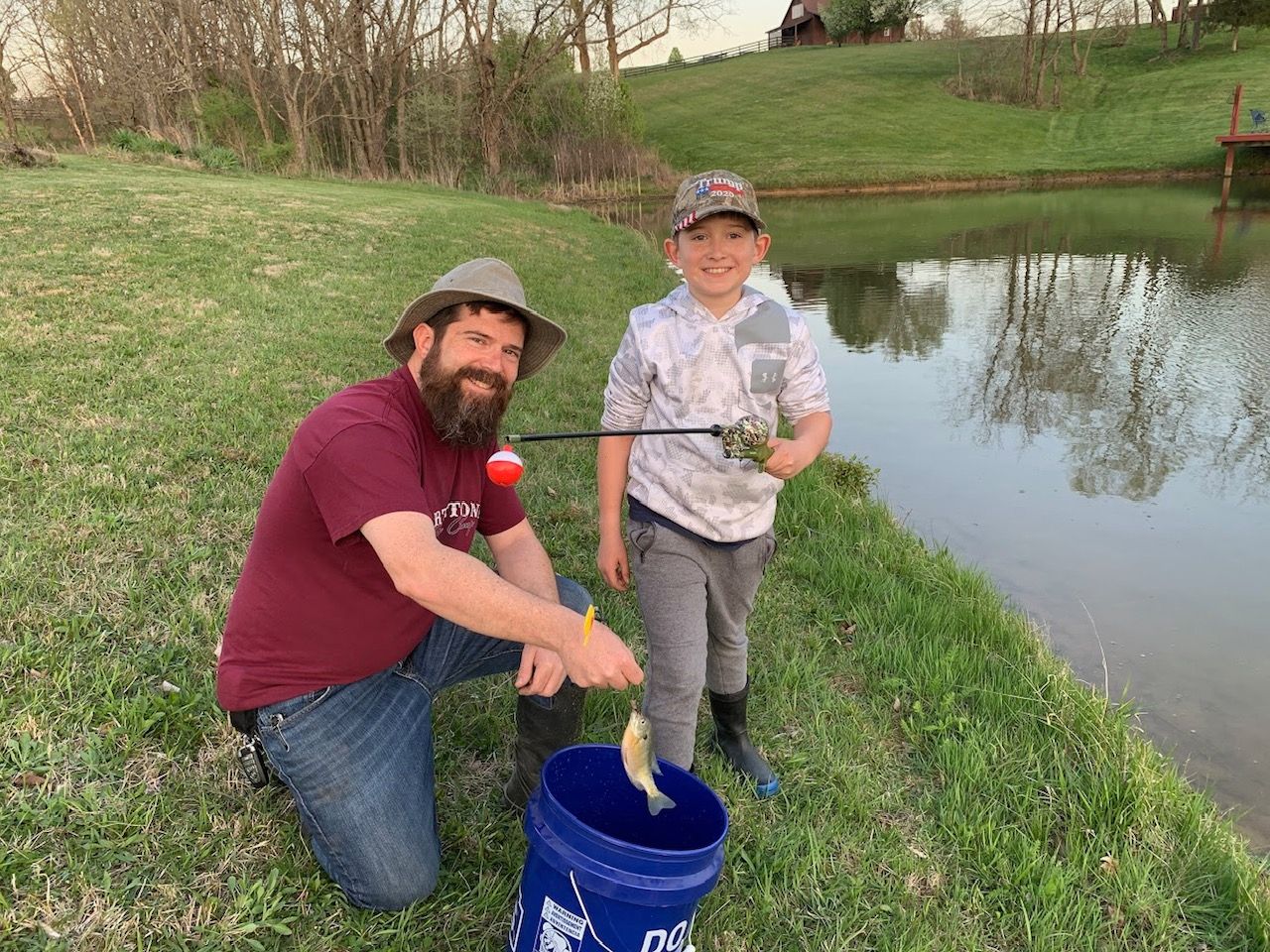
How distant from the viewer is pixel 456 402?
7.78 feet

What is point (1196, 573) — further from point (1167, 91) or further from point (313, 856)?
point (1167, 91)

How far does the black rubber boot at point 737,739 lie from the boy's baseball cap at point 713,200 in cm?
161

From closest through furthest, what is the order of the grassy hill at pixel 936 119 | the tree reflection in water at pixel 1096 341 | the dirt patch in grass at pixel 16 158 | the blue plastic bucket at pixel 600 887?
1. the blue plastic bucket at pixel 600 887
2. the tree reflection in water at pixel 1096 341
3. the dirt patch in grass at pixel 16 158
4. the grassy hill at pixel 936 119

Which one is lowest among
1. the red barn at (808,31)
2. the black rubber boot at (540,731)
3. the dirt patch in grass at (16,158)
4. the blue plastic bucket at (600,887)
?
the black rubber boot at (540,731)

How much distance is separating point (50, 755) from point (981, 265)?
1650cm

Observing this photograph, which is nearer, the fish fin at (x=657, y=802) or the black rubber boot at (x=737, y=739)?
the fish fin at (x=657, y=802)

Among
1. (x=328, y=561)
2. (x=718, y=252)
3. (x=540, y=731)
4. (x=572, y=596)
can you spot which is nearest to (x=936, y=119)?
(x=718, y=252)

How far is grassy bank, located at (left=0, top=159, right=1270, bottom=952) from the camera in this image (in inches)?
84.9

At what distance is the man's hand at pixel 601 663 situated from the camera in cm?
188

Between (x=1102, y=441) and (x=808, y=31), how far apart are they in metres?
82.9

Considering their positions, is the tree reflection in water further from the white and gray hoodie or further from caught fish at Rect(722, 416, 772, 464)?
caught fish at Rect(722, 416, 772, 464)

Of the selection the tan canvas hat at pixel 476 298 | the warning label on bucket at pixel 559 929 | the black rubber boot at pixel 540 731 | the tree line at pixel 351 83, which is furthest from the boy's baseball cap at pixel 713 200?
the tree line at pixel 351 83

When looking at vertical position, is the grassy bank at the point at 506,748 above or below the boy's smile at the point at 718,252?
below

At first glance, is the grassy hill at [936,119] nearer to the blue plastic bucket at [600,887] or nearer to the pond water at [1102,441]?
the pond water at [1102,441]
